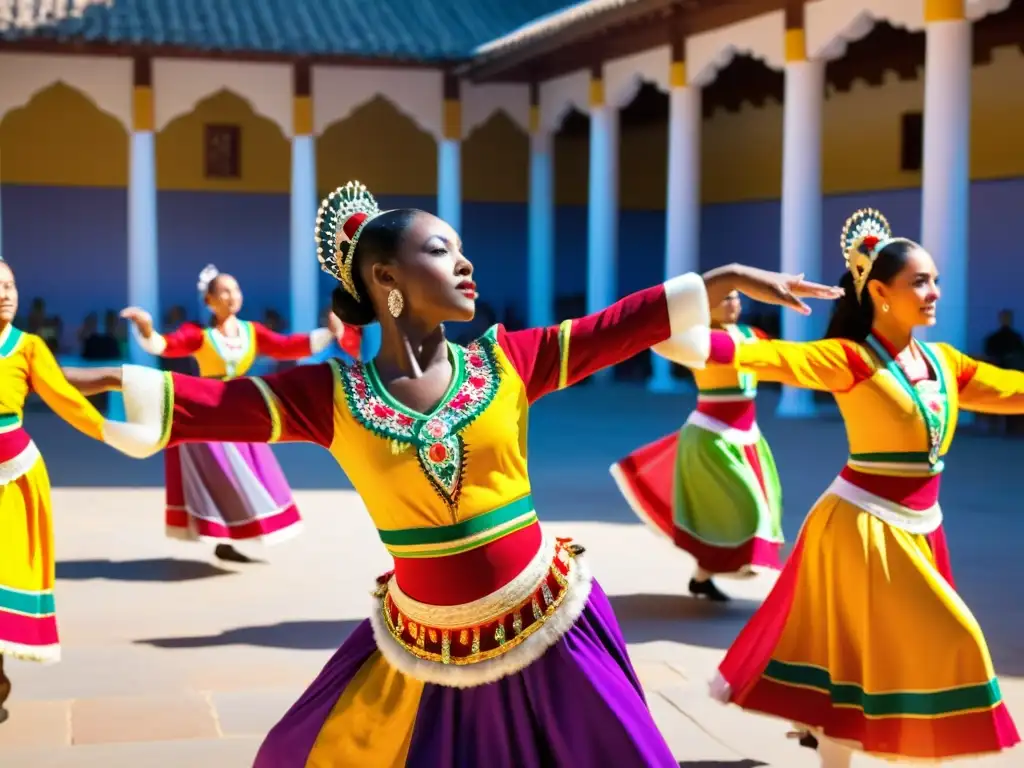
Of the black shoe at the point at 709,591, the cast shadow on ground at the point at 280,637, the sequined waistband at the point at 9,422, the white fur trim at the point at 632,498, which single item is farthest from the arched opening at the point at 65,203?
the sequined waistband at the point at 9,422

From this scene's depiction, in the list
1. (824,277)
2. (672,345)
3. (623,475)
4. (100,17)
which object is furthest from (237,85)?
(672,345)

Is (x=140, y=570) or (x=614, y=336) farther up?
(x=614, y=336)

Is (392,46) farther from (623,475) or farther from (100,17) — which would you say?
(623,475)

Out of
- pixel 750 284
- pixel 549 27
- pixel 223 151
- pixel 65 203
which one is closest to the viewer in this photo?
pixel 750 284

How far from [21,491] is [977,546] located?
15.5ft

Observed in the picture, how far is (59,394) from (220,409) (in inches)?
56.8

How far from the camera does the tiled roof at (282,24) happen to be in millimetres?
17453

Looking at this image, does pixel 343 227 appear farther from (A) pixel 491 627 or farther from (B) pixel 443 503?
(A) pixel 491 627

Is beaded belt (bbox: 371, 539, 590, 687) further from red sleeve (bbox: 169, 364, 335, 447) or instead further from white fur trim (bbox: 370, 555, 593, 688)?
red sleeve (bbox: 169, 364, 335, 447)

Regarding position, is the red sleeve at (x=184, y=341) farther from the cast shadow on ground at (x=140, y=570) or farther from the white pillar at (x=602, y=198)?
the white pillar at (x=602, y=198)

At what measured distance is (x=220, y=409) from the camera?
261 cm

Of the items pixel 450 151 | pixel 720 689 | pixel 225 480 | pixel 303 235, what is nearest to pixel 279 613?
pixel 225 480

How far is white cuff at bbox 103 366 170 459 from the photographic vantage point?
2557 mm

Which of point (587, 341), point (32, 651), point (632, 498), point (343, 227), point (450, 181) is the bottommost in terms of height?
point (32, 651)
